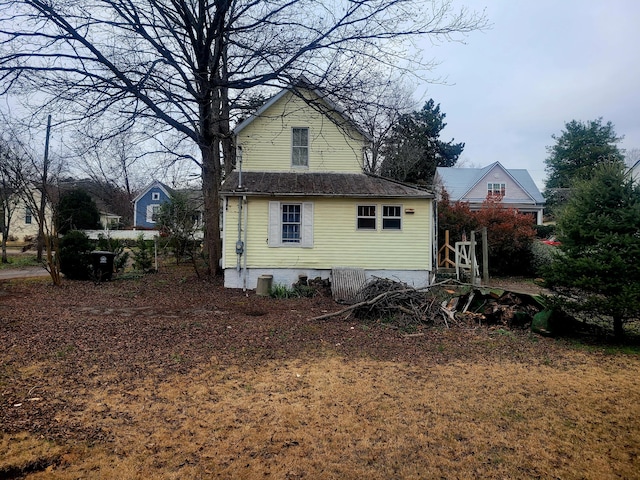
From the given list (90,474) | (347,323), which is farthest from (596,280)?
(90,474)

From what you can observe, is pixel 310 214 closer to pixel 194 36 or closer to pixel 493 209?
pixel 194 36

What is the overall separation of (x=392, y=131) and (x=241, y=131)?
20826mm

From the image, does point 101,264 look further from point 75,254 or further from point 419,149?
point 419,149

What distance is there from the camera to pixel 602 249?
691 cm

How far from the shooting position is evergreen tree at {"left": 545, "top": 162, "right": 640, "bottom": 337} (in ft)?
21.7

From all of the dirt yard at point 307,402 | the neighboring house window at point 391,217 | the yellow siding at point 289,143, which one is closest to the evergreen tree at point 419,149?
the yellow siding at point 289,143

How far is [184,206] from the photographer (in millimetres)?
19672

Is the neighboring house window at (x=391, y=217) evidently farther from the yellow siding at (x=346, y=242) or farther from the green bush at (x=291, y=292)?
the green bush at (x=291, y=292)

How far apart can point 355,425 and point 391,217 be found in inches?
394

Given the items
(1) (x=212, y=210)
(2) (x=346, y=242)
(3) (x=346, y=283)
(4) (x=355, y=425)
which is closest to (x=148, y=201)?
(1) (x=212, y=210)

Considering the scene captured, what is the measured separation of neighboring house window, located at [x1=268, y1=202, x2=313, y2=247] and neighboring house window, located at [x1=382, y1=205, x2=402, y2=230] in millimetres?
2474

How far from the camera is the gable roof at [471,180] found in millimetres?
34406

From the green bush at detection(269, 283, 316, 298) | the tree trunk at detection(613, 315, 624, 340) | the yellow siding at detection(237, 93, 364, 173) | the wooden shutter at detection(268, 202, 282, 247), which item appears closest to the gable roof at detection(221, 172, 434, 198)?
the yellow siding at detection(237, 93, 364, 173)

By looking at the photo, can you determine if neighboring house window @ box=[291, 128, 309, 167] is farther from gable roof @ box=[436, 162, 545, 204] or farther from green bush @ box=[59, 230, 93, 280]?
gable roof @ box=[436, 162, 545, 204]
